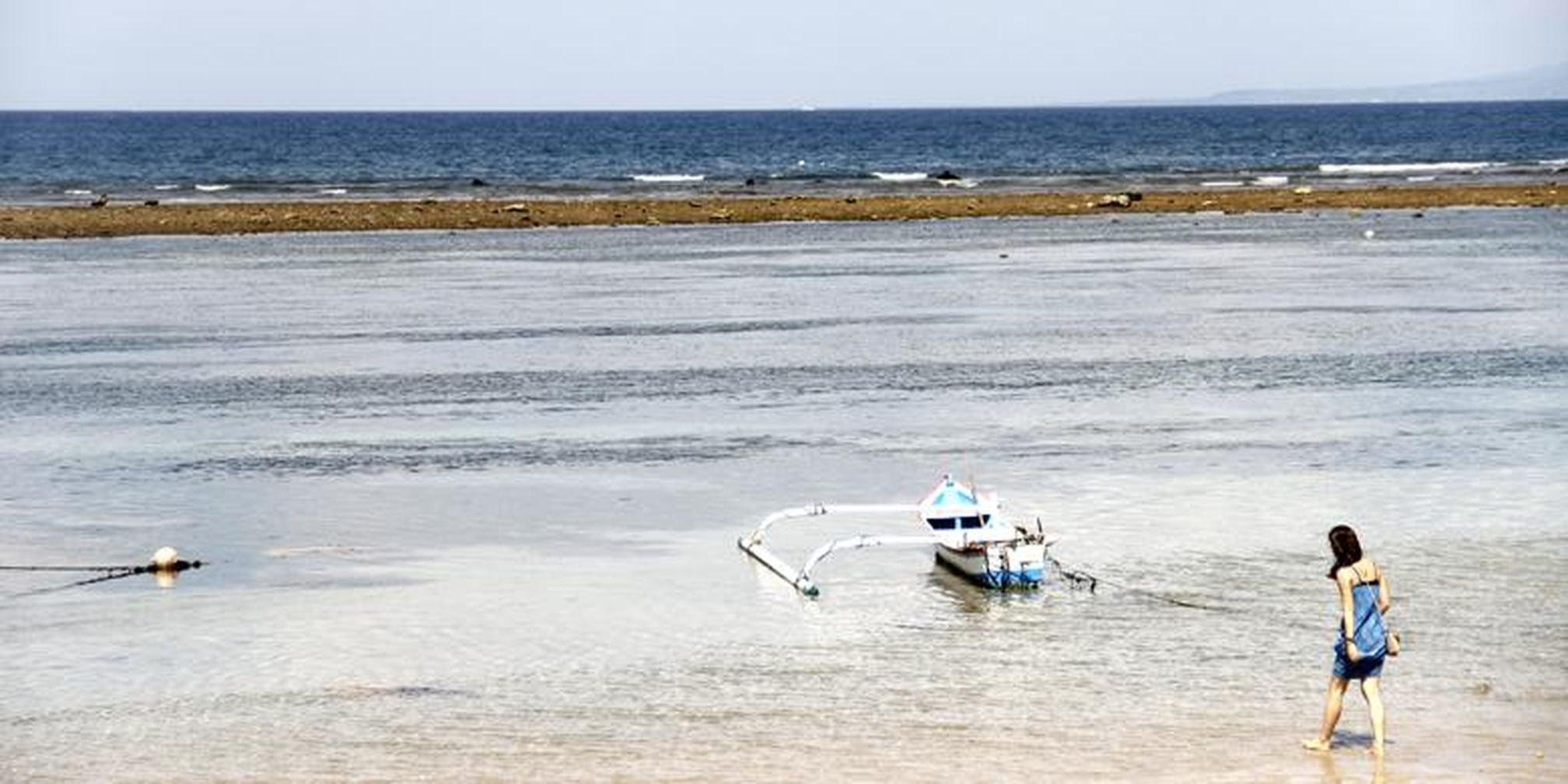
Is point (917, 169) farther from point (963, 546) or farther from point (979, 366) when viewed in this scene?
point (963, 546)

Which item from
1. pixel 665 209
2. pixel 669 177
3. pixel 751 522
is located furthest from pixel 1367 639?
pixel 669 177

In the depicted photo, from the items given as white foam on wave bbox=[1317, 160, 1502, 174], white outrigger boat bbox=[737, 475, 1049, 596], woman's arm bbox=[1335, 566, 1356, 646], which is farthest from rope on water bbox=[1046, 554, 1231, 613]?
white foam on wave bbox=[1317, 160, 1502, 174]

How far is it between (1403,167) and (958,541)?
95.7 metres

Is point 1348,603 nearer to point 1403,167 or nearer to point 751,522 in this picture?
point 751,522

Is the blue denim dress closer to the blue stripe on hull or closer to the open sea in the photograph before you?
the open sea

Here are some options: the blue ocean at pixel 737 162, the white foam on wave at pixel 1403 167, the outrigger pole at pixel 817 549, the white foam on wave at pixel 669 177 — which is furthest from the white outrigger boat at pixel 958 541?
the white foam on wave at pixel 1403 167

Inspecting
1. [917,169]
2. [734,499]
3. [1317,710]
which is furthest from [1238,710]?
[917,169]

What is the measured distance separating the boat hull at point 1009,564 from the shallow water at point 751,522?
20 centimetres

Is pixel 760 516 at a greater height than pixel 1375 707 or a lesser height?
lesser

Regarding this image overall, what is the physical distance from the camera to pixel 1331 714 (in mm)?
14430

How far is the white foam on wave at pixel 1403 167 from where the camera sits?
345 ft

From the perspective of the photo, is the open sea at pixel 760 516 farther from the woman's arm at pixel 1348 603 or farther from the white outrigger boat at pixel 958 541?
the woman's arm at pixel 1348 603

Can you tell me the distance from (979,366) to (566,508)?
476 inches

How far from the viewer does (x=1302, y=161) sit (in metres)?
124
